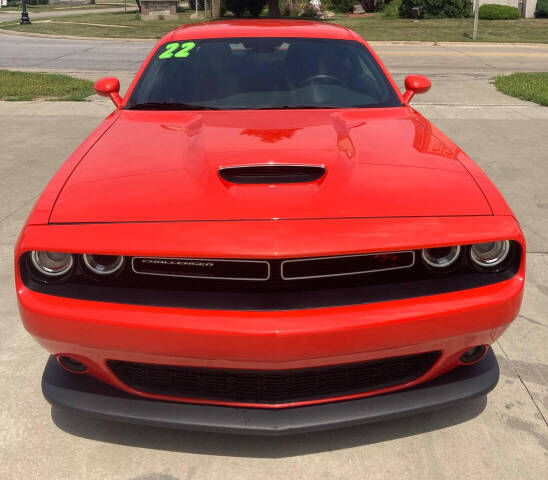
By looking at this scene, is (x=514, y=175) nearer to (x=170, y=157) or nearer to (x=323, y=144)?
(x=323, y=144)

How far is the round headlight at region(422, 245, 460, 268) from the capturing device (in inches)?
86.7

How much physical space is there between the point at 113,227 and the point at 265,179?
1.91 ft

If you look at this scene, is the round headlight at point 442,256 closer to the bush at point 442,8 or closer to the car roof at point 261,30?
the car roof at point 261,30

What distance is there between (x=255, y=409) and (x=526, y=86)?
35.4ft

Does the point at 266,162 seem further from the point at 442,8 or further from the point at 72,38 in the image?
the point at 442,8

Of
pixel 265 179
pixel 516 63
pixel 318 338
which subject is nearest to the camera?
pixel 318 338

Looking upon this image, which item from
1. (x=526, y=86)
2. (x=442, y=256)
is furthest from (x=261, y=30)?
(x=526, y=86)

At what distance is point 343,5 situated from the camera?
34.5 meters

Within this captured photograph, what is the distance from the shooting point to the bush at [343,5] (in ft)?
113

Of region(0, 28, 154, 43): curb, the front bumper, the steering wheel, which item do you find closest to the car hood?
the steering wheel

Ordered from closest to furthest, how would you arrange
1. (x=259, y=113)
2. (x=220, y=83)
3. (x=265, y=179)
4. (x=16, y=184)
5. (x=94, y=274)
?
1. (x=94, y=274)
2. (x=265, y=179)
3. (x=259, y=113)
4. (x=220, y=83)
5. (x=16, y=184)

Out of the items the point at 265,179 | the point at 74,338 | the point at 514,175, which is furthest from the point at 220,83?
the point at 514,175

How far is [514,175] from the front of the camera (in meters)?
6.00

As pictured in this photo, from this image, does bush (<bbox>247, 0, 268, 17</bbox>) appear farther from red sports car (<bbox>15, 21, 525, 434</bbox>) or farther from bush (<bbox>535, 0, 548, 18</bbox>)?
red sports car (<bbox>15, 21, 525, 434</bbox>)
